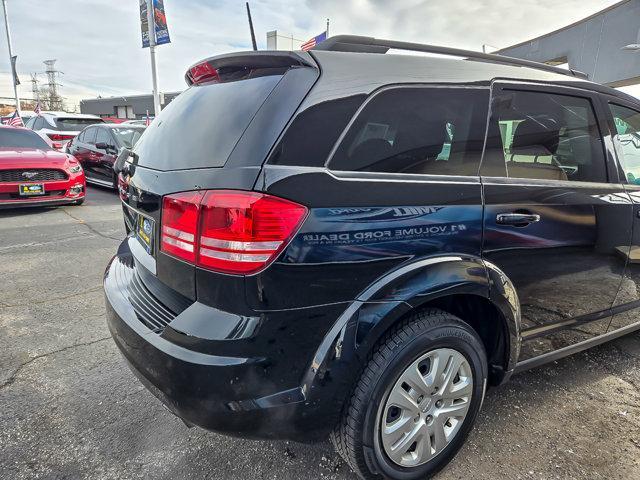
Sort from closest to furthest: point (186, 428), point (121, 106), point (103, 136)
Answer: point (186, 428), point (103, 136), point (121, 106)

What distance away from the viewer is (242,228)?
144cm

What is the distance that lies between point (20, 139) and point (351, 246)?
8.73 m

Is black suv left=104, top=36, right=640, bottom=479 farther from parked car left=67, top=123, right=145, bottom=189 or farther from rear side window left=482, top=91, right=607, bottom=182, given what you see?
parked car left=67, top=123, right=145, bottom=189

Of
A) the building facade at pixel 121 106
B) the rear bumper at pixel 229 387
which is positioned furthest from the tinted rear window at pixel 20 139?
the building facade at pixel 121 106

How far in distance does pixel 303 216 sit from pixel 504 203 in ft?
3.32

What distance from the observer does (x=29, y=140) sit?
26.3 feet

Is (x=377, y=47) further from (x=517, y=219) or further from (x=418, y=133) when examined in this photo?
(x=517, y=219)

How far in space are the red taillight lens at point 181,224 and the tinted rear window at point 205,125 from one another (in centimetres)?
15

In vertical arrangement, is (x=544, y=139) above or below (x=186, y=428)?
above

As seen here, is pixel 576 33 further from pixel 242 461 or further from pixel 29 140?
pixel 242 461

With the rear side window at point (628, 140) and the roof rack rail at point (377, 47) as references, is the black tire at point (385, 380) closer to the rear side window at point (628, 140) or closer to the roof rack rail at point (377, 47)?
the roof rack rail at point (377, 47)

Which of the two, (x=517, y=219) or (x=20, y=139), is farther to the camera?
(x=20, y=139)

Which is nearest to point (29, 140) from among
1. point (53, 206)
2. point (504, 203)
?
point (53, 206)

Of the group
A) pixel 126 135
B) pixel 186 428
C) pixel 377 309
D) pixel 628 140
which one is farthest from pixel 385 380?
pixel 126 135
